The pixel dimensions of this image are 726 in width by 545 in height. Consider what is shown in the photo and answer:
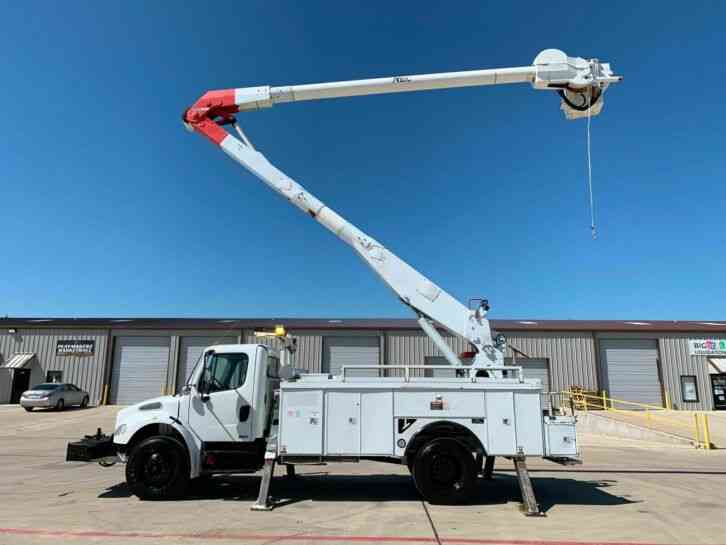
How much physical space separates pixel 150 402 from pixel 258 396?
2001 mm

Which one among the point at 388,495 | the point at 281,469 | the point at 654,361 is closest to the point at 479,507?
the point at 388,495

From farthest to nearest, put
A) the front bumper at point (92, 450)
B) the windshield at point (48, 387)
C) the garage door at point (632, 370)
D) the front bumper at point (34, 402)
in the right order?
the garage door at point (632, 370)
the windshield at point (48, 387)
the front bumper at point (34, 402)
the front bumper at point (92, 450)

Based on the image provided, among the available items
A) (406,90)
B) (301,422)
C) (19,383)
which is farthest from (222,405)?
(19,383)

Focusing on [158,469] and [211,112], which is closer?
[158,469]

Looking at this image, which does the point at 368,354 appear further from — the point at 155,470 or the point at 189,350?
the point at 155,470

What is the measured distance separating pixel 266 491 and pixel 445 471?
299cm

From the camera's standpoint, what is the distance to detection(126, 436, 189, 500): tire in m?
8.85

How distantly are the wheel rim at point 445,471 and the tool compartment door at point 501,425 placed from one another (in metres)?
0.62

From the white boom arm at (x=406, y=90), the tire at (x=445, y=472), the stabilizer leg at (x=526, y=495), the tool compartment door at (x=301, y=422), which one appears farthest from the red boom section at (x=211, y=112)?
the stabilizer leg at (x=526, y=495)

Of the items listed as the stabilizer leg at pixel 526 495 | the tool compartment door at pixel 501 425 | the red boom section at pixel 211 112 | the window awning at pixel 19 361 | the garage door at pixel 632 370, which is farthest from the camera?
the window awning at pixel 19 361

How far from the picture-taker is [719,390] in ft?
98.3

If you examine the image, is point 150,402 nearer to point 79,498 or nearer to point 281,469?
point 79,498

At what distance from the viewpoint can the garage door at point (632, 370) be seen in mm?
30125

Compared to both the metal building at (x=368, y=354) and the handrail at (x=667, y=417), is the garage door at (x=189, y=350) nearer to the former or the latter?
the metal building at (x=368, y=354)
